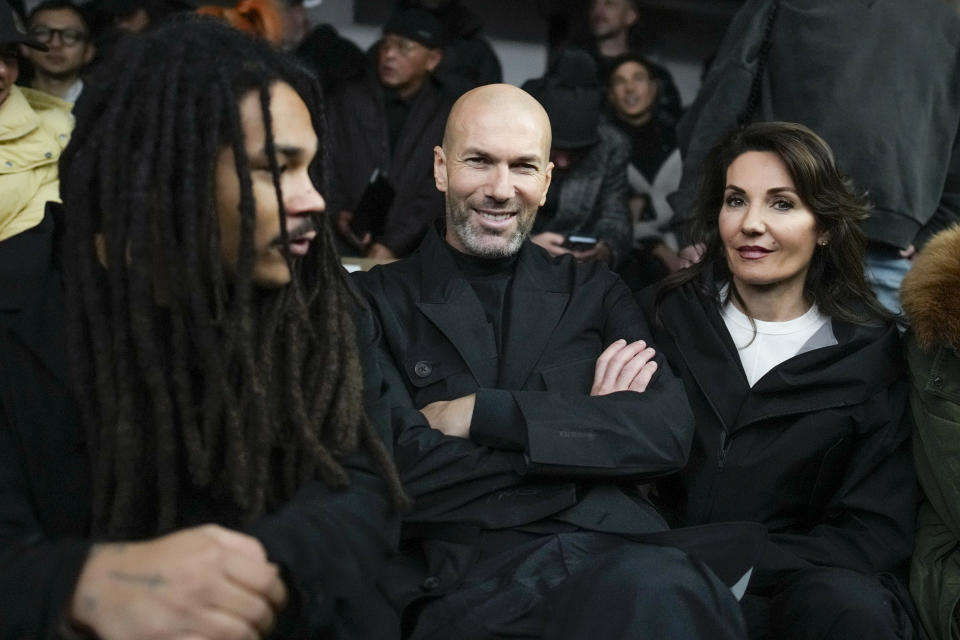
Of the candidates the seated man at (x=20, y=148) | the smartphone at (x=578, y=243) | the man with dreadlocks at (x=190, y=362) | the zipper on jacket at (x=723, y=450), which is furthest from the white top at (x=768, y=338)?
the seated man at (x=20, y=148)

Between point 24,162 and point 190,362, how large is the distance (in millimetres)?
2033

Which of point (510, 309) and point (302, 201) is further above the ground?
point (302, 201)

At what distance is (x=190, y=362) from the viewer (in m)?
1.85

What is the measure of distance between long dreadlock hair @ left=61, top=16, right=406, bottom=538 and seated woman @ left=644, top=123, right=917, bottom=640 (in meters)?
1.28

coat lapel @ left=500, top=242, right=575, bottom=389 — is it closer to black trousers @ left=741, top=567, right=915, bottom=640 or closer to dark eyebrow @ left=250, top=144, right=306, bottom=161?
black trousers @ left=741, top=567, right=915, bottom=640

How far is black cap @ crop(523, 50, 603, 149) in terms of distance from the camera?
4578 mm

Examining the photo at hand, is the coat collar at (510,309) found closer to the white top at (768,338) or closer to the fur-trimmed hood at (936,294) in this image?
the white top at (768,338)

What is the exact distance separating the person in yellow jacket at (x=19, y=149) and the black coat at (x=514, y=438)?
1.38 m

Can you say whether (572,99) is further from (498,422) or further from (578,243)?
(498,422)

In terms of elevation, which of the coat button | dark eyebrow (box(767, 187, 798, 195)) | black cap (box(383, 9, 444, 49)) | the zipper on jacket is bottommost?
the zipper on jacket

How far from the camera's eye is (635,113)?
5383 mm

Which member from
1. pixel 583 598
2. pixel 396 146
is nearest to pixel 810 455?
pixel 583 598

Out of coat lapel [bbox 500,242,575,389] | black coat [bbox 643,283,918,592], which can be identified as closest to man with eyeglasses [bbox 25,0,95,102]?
coat lapel [bbox 500,242,575,389]

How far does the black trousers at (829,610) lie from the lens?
2.44 metres
